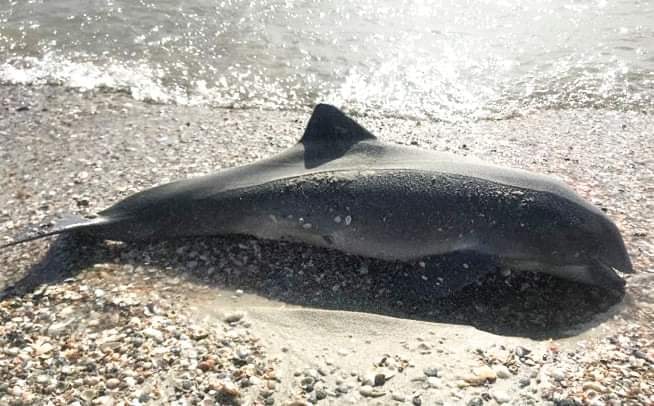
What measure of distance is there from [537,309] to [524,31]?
7365 mm

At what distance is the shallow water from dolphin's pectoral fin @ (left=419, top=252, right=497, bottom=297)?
3.85 metres

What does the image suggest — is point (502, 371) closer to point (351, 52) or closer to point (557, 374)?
point (557, 374)

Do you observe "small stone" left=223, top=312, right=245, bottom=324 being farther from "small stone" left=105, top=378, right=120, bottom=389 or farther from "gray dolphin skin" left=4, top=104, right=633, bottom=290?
"gray dolphin skin" left=4, top=104, right=633, bottom=290

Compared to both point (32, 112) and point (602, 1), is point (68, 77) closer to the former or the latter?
point (32, 112)

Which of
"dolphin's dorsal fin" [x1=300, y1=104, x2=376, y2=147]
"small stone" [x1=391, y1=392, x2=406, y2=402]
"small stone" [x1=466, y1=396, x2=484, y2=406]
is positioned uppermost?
"dolphin's dorsal fin" [x1=300, y1=104, x2=376, y2=147]

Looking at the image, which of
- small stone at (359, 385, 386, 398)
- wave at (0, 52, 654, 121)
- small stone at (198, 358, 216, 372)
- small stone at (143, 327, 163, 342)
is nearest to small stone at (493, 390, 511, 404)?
small stone at (359, 385, 386, 398)

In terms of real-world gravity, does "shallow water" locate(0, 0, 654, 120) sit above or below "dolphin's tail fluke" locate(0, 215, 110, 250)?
above

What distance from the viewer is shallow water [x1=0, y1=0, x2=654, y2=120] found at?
879cm

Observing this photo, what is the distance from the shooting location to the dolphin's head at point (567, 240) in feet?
15.5

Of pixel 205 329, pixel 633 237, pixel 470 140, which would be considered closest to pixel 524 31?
pixel 470 140

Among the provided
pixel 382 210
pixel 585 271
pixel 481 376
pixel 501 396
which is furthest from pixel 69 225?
pixel 585 271

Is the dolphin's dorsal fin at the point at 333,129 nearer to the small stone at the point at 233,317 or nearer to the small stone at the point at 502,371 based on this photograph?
the small stone at the point at 233,317

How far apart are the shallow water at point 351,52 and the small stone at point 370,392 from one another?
5.29 m

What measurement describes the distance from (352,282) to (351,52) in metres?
5.96
